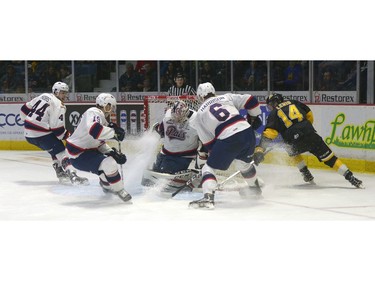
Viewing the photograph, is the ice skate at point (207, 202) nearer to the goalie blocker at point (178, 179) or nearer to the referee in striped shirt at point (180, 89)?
the goalie blocker at point (178, 179)

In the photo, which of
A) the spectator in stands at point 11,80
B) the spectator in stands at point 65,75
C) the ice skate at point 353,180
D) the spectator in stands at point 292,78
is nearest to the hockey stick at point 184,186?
the ice skate at point 353,180

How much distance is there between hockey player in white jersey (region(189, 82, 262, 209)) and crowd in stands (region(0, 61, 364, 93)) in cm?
438

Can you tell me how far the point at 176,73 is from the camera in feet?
39.8

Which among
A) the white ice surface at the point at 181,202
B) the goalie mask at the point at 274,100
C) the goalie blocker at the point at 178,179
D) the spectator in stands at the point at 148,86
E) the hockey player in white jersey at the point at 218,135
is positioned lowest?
the white ice surface at the point at 181,202

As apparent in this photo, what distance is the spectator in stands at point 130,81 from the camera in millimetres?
12469

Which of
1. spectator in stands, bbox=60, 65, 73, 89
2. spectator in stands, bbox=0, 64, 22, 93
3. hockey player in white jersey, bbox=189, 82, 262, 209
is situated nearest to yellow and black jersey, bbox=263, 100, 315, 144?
hockey player in white jersey, bbox=189, 82, 262, 209

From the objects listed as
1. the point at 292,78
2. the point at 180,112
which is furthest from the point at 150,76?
the point at 180,112

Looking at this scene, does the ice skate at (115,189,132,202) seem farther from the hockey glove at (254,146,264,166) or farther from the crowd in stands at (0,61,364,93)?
the crowd in stands at (0,61,364,93)

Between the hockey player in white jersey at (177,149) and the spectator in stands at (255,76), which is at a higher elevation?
the spectator in stands at (255,76)

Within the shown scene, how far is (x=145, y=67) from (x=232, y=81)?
1.58m

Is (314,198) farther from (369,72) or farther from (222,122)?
(369,72)

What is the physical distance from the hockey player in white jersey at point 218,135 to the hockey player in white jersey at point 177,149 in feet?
1.80

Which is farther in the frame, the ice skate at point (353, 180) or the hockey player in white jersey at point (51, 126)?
the hockey player in white jersey at point (51, 126)

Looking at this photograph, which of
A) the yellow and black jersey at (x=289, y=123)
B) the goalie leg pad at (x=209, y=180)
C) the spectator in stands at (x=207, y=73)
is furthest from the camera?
the spectator in stands at (x=207, y=73)
